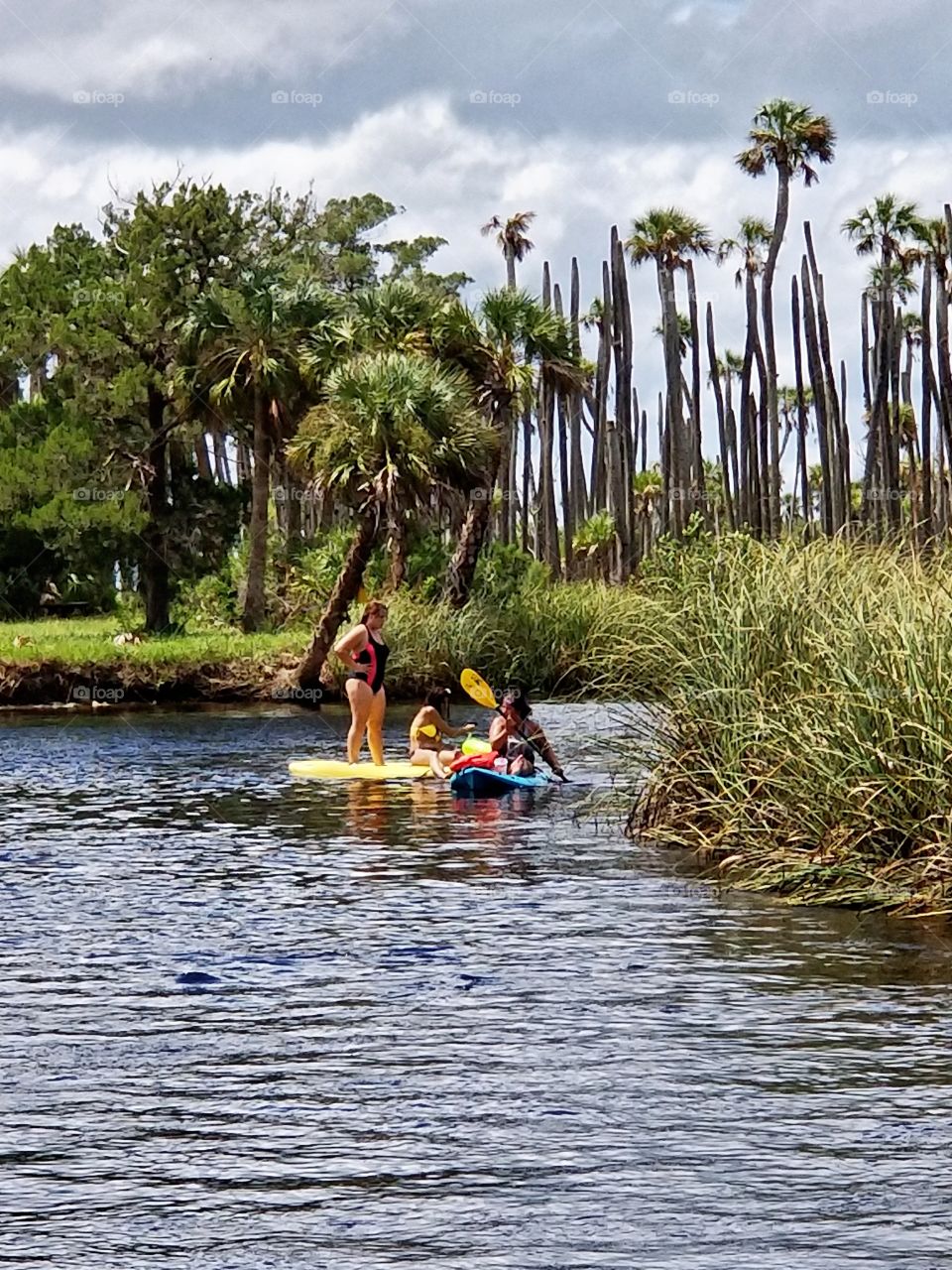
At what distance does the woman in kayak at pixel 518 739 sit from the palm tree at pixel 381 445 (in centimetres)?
1637

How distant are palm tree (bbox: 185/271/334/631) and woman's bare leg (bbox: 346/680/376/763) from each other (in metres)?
25.2

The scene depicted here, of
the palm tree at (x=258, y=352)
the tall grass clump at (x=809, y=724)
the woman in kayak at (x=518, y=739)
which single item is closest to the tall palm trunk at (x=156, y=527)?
the palm tree at (x=258, y=352)

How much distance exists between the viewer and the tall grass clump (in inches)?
524

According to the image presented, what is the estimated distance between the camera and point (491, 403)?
4638 centimetres

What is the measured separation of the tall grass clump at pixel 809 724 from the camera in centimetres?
1332

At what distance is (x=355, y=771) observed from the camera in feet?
80.6

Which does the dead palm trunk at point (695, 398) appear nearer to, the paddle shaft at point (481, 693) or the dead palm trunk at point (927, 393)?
the dead palm trunk at point (927, 393)

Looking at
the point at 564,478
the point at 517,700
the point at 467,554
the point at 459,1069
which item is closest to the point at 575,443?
the point at 564,478

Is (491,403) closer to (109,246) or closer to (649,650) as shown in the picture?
(109,246)

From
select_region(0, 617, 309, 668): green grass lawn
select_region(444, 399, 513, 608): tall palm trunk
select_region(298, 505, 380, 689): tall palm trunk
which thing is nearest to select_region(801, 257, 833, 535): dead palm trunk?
select_region(444, 399, 513, 608): tall palm trunk

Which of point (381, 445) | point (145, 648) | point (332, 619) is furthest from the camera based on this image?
point (145, 648)

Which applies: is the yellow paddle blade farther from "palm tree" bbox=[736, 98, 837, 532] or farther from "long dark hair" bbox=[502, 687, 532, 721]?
"palm tree" bbox=[736, 98, 837, 532]

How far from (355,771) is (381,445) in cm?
1482

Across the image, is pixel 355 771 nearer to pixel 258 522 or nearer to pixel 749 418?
pixel 258 522
